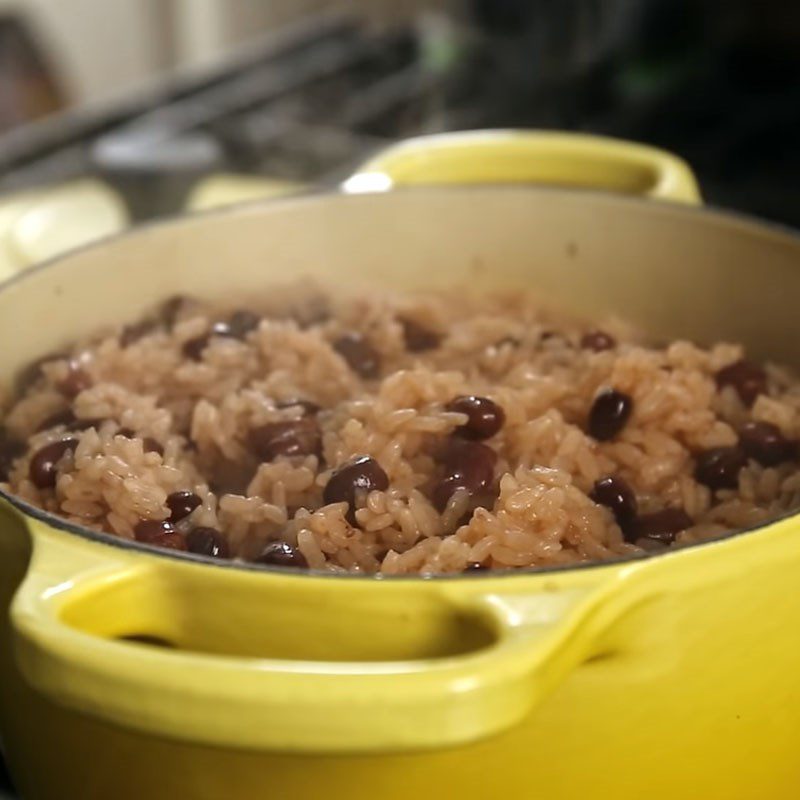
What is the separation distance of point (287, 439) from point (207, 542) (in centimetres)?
14

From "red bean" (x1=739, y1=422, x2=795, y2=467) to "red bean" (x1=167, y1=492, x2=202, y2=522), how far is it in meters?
0.38

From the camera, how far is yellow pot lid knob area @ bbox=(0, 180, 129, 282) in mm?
1066

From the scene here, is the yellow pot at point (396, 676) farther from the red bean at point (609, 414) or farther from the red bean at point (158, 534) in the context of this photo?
the red bean at point (609, 414)

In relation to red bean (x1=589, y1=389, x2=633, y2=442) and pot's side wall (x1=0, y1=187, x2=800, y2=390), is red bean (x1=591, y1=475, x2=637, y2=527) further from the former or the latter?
pot's side wall (x1=0, y1=187, x2=800, y2=390)

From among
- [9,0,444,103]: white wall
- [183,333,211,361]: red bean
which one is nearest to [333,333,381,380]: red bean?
[183,333,211,361]: red bean

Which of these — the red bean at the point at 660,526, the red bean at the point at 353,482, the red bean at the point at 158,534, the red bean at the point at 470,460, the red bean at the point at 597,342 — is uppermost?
the red bean at the point at 158,534

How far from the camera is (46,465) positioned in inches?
28.5

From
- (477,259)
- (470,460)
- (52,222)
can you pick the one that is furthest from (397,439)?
(52,222)

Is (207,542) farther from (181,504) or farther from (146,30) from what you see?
(146,30)

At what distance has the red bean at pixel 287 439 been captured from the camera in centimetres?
78

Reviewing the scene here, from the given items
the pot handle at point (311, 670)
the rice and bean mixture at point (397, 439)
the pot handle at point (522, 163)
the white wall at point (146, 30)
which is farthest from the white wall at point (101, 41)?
the pot handle at point (311, 670)

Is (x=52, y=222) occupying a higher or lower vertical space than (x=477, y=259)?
higher

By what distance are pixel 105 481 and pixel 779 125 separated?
1465mm

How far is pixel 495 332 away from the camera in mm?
993
